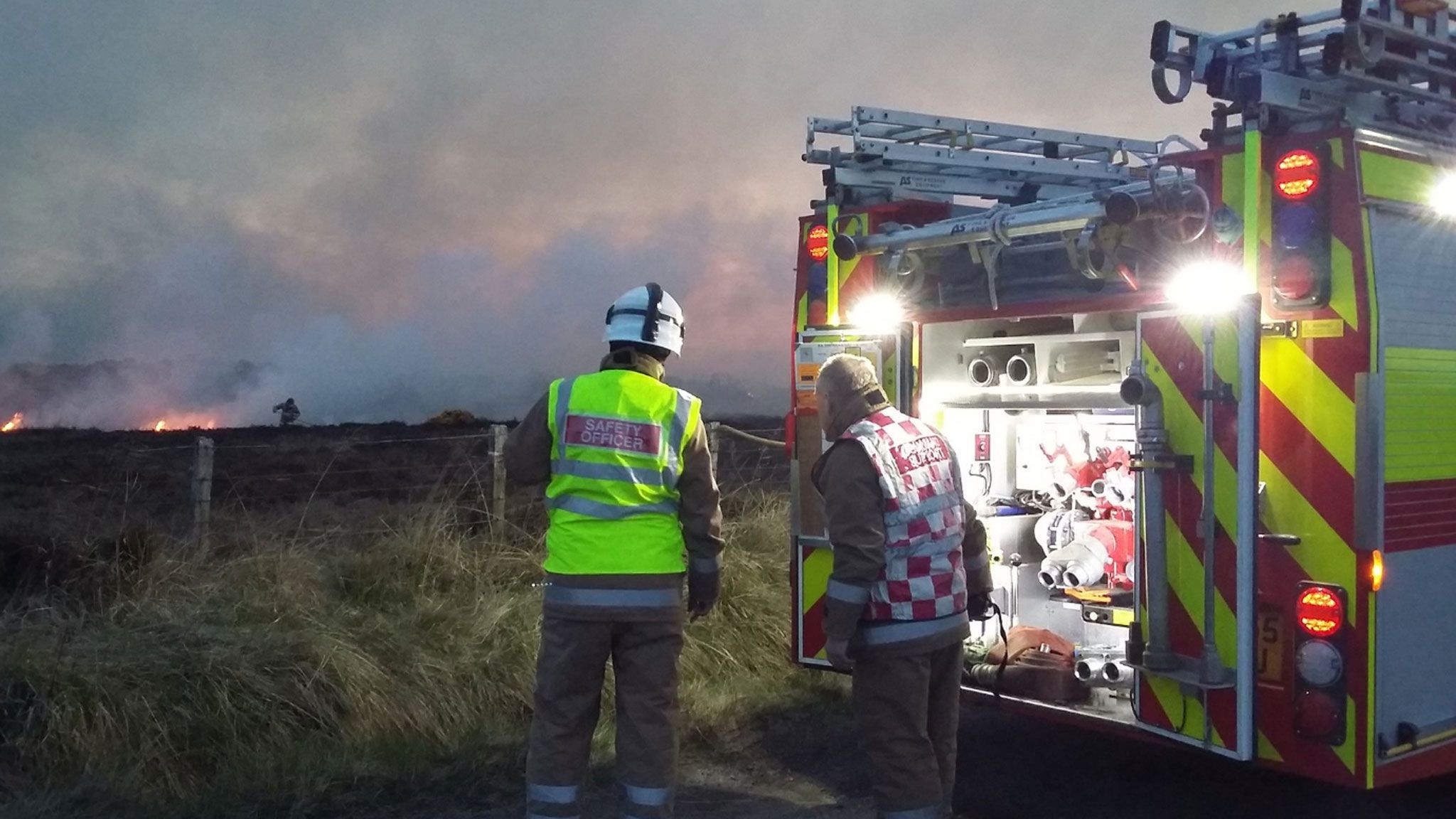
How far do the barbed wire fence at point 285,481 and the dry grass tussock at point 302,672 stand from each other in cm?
67

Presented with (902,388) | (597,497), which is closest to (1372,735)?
(902,388)

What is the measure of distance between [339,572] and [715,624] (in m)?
2.30

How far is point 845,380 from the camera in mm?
4176

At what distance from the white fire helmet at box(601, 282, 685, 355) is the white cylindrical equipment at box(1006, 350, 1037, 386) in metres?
1.83

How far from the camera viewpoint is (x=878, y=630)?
4.04 metres

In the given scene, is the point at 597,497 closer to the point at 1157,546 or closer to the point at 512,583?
the point at 1157,546

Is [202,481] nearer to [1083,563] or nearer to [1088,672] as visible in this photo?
[1083,563]

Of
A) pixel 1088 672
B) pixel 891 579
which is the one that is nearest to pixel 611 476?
pixel 891 579

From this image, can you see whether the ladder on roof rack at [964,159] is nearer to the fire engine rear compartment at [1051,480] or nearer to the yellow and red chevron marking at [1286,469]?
the fire engine rear compartment at [1051,480]

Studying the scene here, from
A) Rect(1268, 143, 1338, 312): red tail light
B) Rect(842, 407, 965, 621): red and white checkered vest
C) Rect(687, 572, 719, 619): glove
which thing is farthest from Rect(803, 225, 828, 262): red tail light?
Rect(1268, 143, 1338, 312): red tail light

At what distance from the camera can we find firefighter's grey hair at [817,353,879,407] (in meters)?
A: 4.17

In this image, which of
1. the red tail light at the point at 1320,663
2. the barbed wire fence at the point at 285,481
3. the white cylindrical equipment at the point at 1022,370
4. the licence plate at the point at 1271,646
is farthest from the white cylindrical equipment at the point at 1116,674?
the barbed wire fence at the point at 285,481

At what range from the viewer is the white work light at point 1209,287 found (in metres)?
4.04

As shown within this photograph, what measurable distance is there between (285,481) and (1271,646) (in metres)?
25.2
